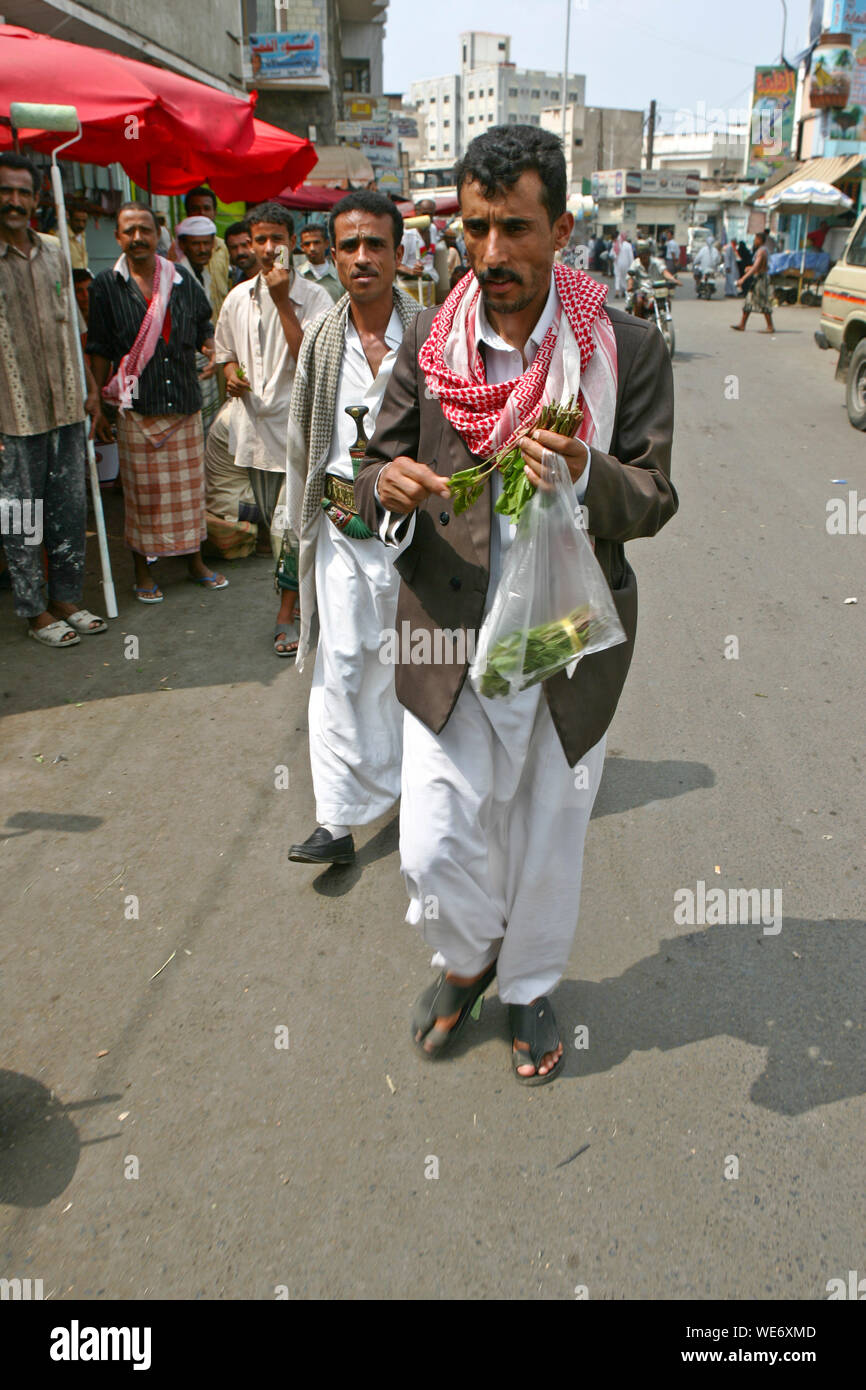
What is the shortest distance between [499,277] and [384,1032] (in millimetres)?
1886

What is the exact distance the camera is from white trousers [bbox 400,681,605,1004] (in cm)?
238

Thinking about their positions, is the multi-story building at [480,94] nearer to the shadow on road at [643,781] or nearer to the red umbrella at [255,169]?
the red umbrella at [255,169]

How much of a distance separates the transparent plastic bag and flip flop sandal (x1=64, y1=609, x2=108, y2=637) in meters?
4.04

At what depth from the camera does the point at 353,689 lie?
139 inches

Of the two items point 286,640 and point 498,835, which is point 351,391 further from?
point 286,640

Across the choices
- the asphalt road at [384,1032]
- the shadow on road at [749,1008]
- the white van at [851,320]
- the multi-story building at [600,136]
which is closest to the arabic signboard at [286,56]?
the white van at [851,320]

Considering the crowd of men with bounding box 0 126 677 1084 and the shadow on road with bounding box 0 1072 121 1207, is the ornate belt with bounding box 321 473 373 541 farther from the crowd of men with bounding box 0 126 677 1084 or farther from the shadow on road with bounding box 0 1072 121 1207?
the shadow on road with bounding box 0 1072 121 1207

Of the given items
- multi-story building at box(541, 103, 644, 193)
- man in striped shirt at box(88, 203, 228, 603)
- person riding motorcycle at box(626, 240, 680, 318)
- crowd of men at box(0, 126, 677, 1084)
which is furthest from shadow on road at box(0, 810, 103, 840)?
multi-story building at box(541, 103, 644, 193)

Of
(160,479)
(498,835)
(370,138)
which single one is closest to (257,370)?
(160,479)

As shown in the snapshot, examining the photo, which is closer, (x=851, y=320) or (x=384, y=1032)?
(x=384, y=1032)

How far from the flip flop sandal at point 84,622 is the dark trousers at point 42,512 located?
0.35 ft

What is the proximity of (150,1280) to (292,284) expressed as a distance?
4152 millimetres

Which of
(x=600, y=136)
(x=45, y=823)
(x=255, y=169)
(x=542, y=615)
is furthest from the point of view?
(x=600, y=136)

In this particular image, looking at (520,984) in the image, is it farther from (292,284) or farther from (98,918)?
(292,284)
